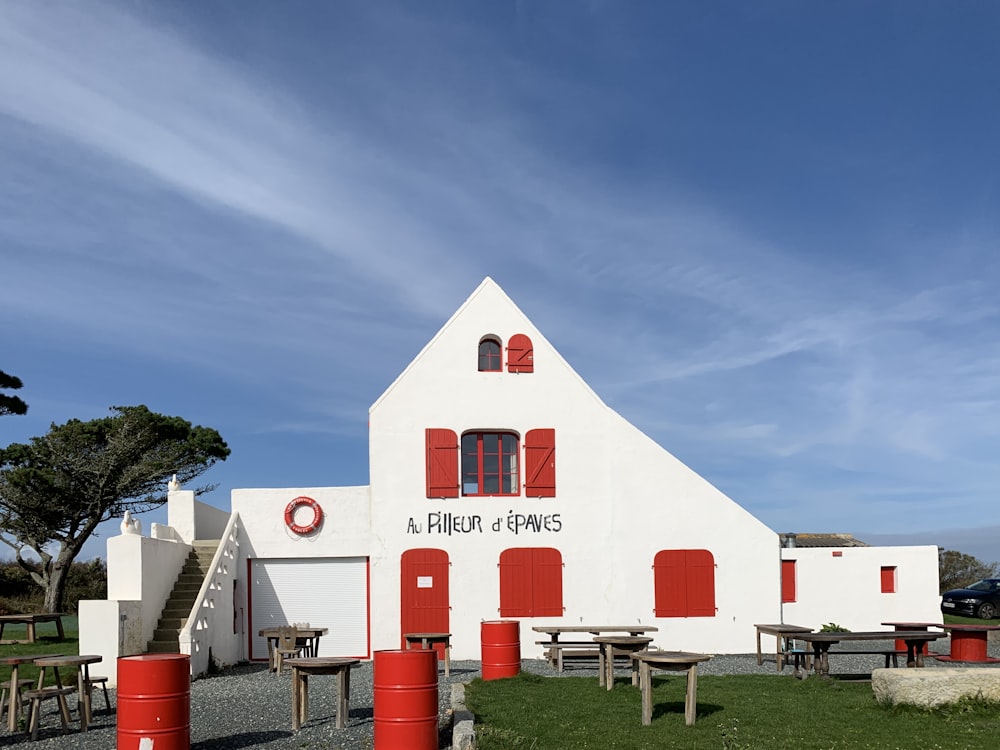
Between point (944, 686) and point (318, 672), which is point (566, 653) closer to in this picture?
point (318, 672)

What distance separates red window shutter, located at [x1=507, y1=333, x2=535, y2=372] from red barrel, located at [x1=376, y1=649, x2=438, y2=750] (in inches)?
460

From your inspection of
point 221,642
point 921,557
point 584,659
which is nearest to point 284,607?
point 221,642

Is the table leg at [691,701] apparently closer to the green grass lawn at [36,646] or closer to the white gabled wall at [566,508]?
the white gabled wall at [566,508]

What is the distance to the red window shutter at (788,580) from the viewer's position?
22.5 meters

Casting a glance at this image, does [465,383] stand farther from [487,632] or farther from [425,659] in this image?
[425,659]

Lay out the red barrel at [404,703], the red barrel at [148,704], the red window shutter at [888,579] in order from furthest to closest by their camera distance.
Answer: the red window shutter at [888,579]
the red barrel at [404,703]
the red barrel at [148,704]

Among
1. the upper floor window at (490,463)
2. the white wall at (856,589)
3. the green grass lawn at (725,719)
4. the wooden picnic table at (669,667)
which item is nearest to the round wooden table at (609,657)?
the green grass lawn at (725,719)

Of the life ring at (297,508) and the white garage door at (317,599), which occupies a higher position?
the life ring at (297,508)

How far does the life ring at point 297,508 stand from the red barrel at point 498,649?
6557mm

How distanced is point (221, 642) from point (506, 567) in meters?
5.40

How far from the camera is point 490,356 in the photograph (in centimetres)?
2111

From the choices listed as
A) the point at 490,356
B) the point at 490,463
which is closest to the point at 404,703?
the point at 490,463

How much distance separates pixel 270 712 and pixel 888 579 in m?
15.8

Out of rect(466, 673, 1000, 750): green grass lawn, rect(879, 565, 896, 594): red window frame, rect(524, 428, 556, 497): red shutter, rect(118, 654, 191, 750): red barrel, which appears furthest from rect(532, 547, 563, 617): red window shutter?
rect(118, 654, 191, 750): red barrel
